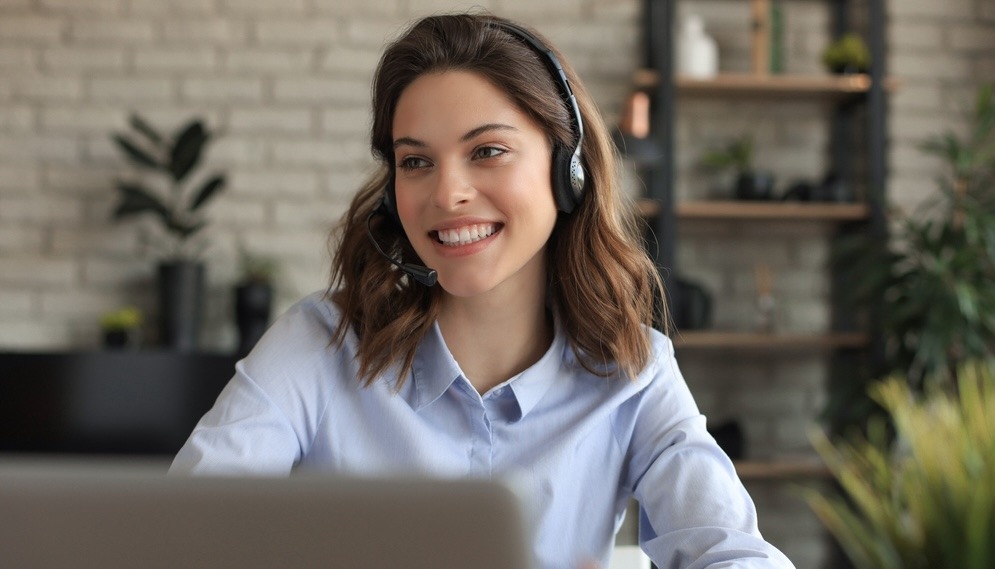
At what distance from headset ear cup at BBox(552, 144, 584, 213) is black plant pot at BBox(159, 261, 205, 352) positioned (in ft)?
7.36

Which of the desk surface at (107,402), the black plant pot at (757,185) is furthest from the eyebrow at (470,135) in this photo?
the black plant pot at (757,185)

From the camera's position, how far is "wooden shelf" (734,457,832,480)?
3.32 meters

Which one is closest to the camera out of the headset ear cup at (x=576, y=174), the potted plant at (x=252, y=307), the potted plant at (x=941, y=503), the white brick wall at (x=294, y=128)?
the headset ear cup at (x=576, y=174)

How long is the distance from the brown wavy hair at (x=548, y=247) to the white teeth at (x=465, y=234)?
0.40 feet

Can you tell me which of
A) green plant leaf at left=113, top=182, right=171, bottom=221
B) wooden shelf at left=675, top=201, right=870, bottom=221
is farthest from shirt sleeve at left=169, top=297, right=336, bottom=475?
wooden shelf at left=675, top=201, right=870, bottom=221

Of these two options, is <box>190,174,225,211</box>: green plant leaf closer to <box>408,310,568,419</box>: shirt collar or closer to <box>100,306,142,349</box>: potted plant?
<box>100,306,142,349</box>: potted plant

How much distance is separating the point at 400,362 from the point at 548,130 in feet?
1.10

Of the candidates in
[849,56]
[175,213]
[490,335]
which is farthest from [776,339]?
[490,335]

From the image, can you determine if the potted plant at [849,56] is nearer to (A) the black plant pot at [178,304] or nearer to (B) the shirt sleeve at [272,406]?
(A) the black plant pot at [178,304]

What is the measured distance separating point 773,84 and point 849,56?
0.26m

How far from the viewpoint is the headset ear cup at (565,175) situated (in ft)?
4.33

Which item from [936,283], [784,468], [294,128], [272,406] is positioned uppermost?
[294,128]

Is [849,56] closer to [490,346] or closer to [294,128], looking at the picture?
[294,128]

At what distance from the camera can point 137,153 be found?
3.34 metres
